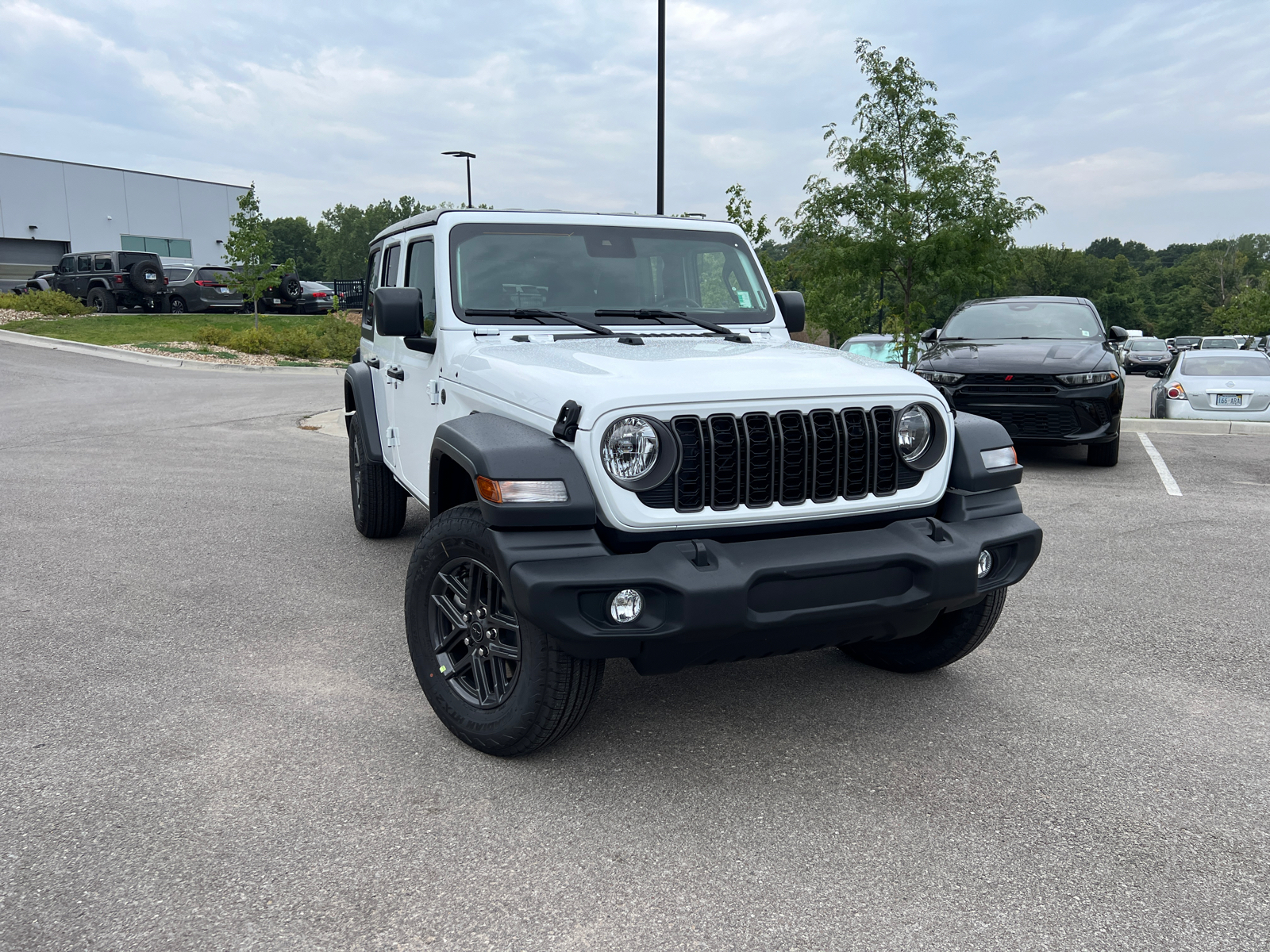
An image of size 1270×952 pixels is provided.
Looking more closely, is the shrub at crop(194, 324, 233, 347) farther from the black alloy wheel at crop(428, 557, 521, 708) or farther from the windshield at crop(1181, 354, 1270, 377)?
the black alloy wheel at crop(428, 557, 521, 708)

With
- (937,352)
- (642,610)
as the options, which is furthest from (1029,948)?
(937,352)

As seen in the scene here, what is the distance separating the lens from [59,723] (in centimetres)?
364

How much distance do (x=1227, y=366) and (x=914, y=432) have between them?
12361mm

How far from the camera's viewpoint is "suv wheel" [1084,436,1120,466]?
31.6 feet

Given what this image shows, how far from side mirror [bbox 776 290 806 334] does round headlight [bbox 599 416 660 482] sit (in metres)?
1.99

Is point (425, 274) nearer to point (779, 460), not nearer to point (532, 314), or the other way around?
point (532, 314)

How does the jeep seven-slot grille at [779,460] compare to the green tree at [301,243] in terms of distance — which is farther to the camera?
the green tree at [301,243]

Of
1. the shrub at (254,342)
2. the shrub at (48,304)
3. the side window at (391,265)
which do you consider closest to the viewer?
the side window at (391,265)

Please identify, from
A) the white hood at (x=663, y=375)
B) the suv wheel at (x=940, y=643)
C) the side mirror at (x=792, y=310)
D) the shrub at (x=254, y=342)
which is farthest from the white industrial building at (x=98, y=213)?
the suv wheel at (x=940, y=643)

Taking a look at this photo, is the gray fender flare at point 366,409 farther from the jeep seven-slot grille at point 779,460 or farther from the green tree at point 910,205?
the green tree at point 910,205

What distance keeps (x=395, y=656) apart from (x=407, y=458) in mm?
1097

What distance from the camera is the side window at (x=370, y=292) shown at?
6.04 metres

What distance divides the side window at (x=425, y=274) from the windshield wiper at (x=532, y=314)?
0.72 ft

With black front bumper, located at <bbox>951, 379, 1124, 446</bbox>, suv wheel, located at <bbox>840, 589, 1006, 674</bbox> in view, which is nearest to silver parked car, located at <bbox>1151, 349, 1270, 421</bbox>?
black front bumper, located at <bbox>951, 379, 1124, 446</bbox>
